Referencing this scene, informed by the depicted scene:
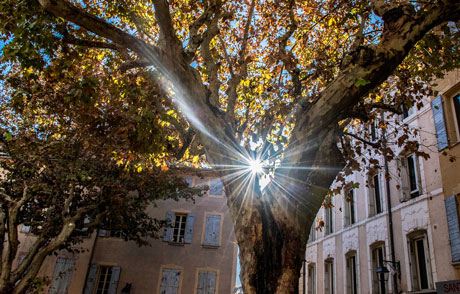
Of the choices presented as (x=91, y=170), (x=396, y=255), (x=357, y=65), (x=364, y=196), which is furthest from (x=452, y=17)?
(x=91, y=170)

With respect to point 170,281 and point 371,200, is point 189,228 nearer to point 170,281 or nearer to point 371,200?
point 170,281

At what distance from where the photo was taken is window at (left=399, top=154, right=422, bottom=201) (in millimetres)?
13539

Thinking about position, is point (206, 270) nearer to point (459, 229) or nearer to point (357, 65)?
point (459, 229)

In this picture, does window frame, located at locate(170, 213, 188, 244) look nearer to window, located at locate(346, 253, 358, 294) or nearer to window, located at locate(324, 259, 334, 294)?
window, located at locate(324, 259, 334, 294)

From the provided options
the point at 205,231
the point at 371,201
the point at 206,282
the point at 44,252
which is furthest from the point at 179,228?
the point at 371,201

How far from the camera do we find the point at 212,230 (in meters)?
22.6

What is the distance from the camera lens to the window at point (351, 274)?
53.9 ft

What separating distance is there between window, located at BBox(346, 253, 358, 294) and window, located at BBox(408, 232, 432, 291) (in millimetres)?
4082

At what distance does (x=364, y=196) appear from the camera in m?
16.6

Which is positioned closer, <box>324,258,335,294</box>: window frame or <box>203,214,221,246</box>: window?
<box>324,258,335,294</box>: window frame

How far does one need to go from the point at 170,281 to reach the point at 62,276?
6.11m

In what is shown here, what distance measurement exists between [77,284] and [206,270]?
7431 millimetres

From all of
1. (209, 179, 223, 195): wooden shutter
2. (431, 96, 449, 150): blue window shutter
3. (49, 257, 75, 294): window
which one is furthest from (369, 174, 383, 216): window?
(49, 257, 75, 294): window

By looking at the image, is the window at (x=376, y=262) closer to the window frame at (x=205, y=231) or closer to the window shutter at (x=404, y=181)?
the window shutter at (x=404, y=181)
